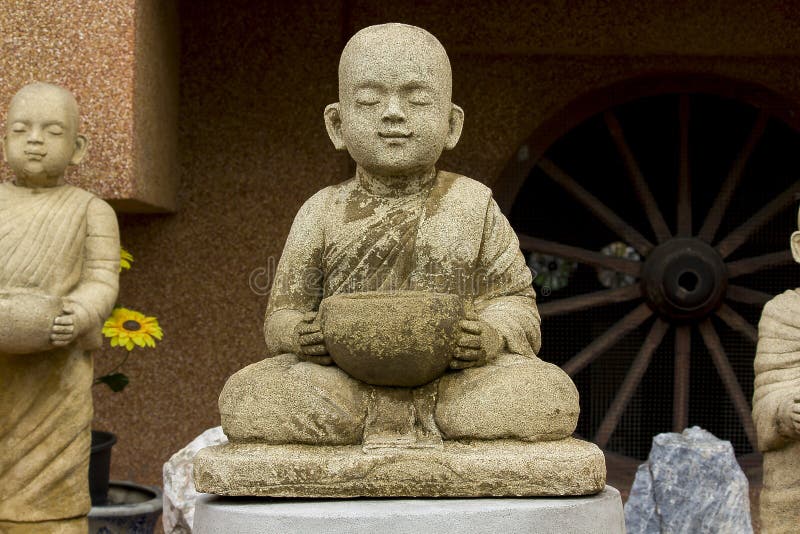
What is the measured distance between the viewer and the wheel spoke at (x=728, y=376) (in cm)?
508

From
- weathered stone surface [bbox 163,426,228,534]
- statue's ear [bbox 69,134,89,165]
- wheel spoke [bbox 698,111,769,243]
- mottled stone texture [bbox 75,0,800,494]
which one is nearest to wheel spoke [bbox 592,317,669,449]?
wheel spoke [bbox 698,111,769,243]

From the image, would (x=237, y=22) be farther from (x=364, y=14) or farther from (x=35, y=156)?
(x=35, y=156)

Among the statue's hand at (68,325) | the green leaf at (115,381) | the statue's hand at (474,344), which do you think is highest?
the statue's hand at (68,325)

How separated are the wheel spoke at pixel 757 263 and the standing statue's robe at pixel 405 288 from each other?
2.31 meters

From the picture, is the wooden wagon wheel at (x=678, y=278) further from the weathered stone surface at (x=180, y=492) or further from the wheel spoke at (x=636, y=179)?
the weathered stone surface at (x=180, y=492)

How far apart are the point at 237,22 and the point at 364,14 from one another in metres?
0.58

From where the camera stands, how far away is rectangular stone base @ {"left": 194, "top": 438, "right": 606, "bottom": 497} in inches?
103

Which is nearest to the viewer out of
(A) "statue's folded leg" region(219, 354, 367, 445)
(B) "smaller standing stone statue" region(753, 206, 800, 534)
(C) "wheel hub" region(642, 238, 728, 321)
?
(A) "statue's folded leg" region(219, 354, 367, 445)

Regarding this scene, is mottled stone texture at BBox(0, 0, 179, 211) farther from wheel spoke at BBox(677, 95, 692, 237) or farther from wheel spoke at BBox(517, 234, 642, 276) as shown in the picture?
wheel spoke at BBox(677, 95, 692, 237)

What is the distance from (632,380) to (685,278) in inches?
20.5

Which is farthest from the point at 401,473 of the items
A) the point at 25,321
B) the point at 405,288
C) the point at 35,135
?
the point at 35,135

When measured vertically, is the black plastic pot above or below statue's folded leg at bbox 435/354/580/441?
below

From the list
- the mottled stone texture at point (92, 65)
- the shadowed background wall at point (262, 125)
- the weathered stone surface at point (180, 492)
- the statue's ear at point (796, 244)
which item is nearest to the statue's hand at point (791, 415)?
the statue's ear at point (796, 244)

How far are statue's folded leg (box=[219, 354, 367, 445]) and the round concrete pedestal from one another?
0.15 metres
